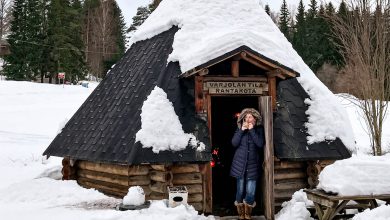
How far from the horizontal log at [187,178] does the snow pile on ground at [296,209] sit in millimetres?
1615

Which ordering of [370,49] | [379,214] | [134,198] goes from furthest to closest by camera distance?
[370,49], [134,198], [379,214]

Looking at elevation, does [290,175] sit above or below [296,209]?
above

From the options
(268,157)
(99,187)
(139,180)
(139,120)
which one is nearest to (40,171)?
(99,187)

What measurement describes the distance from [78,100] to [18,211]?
2368cm

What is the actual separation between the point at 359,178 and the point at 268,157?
1.58 metres

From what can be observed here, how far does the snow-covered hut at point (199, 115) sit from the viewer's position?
7.90 metres

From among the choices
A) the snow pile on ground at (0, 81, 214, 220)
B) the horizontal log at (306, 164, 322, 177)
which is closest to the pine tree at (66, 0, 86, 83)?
the snow pile on ground at (0, 81, 214, 220)

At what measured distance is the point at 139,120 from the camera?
8.27 metres

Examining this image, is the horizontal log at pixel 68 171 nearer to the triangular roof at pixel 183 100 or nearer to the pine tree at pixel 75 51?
the triangular roof at pixel 183 100

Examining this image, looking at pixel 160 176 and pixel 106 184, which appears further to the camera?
pixel 106 184

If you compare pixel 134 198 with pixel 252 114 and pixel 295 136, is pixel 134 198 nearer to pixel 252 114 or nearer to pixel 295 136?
pixel 252 114

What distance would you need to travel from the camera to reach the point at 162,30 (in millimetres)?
10609

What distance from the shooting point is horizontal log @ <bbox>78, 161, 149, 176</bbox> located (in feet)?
26.5

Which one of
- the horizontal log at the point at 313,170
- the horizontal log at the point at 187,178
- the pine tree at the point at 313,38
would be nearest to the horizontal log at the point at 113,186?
the horizontal log at the point at 187,178
